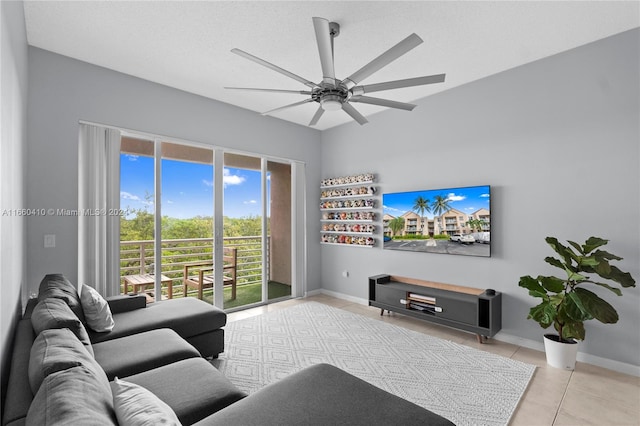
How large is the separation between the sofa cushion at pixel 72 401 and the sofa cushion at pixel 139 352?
72 centimetres

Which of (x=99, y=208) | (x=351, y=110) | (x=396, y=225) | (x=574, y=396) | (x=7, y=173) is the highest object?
(x=351, y=110)

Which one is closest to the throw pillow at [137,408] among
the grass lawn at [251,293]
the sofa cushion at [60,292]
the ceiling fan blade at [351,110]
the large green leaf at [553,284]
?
the sofa cushion at [60,292]

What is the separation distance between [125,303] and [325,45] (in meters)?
2.74

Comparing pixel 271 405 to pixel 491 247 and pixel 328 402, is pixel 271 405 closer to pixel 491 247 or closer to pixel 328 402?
pixel 328 402

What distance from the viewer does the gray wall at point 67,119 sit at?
2869 millimetres

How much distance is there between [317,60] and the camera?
309cm

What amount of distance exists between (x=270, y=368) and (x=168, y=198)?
237 centimetres

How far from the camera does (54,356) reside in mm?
1232

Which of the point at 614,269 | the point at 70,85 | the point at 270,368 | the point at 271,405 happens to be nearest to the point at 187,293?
the point at 270,368

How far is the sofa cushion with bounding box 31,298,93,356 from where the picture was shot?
1.62 meters

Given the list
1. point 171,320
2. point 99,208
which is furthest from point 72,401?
point 99,208

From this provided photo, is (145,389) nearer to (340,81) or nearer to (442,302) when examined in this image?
(340,81)

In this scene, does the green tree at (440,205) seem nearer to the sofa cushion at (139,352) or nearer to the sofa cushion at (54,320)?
the sofa cushion at (139,352)

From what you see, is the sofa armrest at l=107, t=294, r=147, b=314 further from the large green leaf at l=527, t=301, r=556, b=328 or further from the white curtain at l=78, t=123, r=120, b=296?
the large green leaf at l=527, t=301, r=556, b=328
